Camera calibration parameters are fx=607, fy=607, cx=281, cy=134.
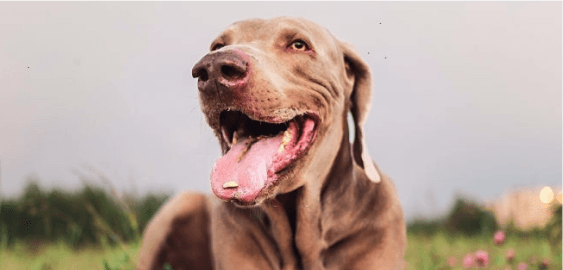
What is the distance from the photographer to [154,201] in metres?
9.80

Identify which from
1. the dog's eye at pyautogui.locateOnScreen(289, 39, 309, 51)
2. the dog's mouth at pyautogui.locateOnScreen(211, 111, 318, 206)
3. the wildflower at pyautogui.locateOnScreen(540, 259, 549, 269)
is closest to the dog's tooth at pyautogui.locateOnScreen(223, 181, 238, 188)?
the dog's mouth at pyautogui.locateOnScreen(211, 111, 318, 206)

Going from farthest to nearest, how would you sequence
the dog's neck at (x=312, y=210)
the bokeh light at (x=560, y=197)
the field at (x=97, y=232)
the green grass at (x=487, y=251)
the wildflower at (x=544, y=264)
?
the bokeh light at (x=560, y=197), the field at (x=97, y=232), the green grass at (x=487, y=251), the wildflower at (x=544, y=264), the dog's neck at (x=312, y=210)

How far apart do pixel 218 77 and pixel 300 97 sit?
0.52 metres

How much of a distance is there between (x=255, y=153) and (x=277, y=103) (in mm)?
278

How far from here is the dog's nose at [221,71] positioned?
2640 millimetres

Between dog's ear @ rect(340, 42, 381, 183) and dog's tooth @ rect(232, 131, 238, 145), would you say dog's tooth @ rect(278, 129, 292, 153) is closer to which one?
dog's tooth @ rect(232, 131, 238, 145)

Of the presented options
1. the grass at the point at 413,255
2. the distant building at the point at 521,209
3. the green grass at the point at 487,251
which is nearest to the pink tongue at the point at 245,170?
the grass at the point at 413,255

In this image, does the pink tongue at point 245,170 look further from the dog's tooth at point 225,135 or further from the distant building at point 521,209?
the distant building at point 521,209

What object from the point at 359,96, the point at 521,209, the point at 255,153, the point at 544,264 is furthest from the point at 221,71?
the point at 521,209

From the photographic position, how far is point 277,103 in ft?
9.46

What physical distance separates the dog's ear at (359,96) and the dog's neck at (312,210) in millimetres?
127

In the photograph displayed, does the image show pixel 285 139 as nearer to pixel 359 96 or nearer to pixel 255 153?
pixel 255 153

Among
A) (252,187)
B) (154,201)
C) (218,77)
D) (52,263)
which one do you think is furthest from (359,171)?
(154,201)

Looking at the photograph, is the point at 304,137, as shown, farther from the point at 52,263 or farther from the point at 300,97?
the point at 52,263
